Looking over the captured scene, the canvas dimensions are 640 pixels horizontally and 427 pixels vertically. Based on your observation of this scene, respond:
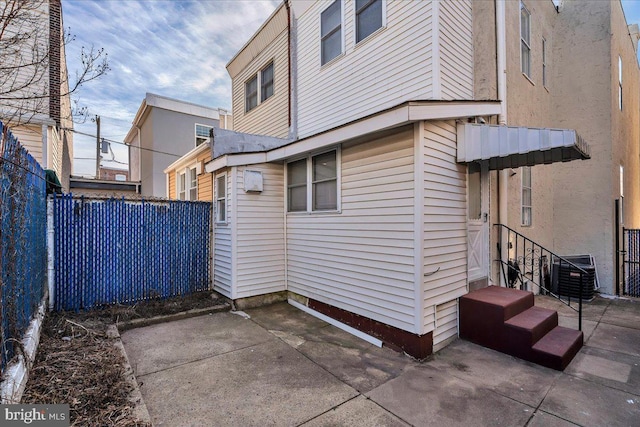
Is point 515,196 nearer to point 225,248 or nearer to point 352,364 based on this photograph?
point 352,364

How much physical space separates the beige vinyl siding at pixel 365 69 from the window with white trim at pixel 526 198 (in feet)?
12.8

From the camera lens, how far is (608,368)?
3711 mm

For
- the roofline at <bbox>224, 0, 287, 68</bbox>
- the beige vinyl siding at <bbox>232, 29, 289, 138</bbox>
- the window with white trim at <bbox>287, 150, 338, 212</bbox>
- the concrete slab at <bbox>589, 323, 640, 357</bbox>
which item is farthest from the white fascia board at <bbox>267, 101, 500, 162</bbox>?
the roofline at <bbox>224, 0, 287, 68</bbox>

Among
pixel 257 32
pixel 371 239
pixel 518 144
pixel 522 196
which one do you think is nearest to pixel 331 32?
pixel 257 32

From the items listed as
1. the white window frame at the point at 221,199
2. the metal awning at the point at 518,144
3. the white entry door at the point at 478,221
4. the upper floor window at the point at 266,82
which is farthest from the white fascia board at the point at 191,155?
the white entry door at the point at 478,221

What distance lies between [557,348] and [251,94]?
31.4 ft

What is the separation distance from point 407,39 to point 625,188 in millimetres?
9883

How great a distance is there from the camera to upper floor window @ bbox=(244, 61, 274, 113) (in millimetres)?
8734

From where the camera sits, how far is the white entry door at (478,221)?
5184mm

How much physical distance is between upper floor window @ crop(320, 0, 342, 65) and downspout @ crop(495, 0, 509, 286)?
293cm

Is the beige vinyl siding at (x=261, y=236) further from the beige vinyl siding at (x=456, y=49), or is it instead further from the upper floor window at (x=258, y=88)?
the beige vinyl siding at (x=456, y=49)

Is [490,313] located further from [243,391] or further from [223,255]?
[223,255]

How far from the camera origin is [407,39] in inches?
188

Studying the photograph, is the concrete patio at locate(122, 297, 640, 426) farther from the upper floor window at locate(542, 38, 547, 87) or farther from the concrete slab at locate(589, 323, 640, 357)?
the upper floor window at locate(542, 38, 547, 87)
